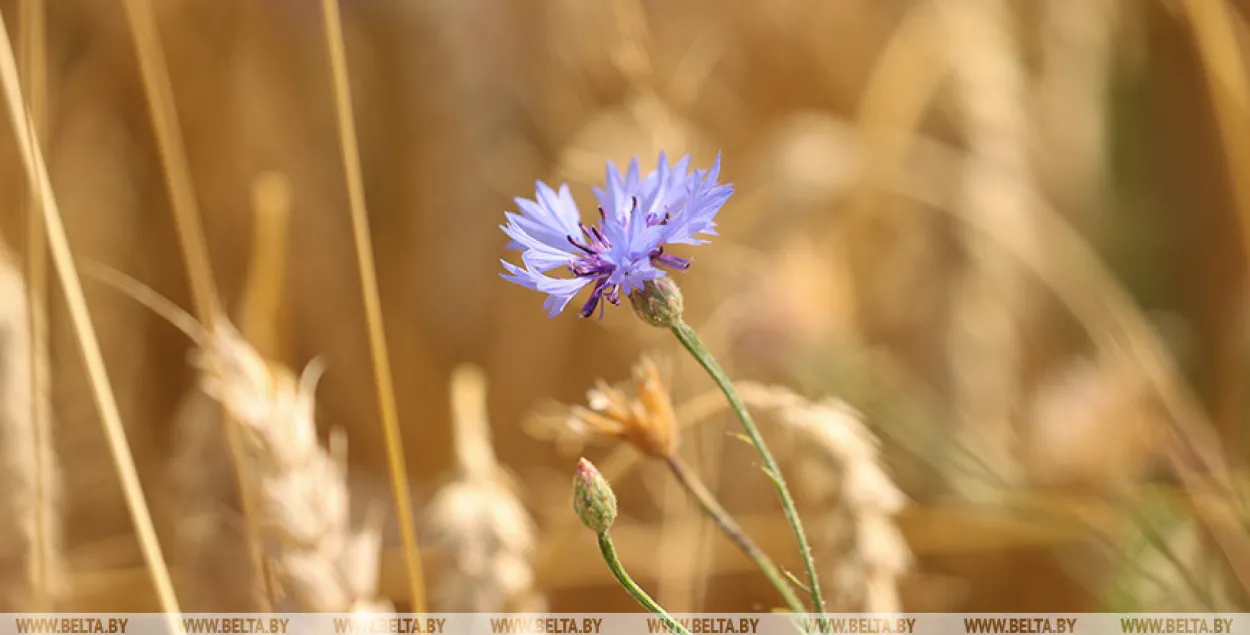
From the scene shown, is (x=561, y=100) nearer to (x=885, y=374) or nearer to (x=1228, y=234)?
(x=885, y=374)

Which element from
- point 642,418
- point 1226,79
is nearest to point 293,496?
point 642,418

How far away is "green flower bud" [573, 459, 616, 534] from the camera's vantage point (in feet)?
0.90

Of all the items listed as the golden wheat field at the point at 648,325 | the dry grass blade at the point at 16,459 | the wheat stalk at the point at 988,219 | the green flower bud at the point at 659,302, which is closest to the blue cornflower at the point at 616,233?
the green flower bud at the point at 659,302

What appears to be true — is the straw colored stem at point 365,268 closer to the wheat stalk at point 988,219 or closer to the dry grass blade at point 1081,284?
the dry grass blade at point 1081,284

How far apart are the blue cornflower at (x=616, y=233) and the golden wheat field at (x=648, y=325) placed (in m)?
0.10

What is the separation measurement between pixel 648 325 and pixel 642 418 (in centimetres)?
24

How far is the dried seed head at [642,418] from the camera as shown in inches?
13.1

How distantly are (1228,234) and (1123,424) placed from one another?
42cm

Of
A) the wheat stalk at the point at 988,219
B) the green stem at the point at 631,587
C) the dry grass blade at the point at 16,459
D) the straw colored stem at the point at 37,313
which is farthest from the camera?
the wheat stalk at the point at 988,219

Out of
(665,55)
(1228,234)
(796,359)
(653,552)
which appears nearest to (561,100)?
(665,55)

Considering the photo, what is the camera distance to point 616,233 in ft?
0.96

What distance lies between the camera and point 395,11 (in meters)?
1.06

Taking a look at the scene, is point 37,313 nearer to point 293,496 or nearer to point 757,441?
point 293,496

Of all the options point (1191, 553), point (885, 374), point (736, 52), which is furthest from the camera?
point (736, 52)
